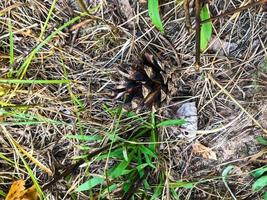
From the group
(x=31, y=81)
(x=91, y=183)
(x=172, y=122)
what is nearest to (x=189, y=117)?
(x=172, y=122)

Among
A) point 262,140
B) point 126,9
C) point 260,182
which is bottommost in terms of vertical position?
point 260,182

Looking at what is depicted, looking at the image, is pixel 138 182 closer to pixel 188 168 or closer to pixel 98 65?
pixel 188 168

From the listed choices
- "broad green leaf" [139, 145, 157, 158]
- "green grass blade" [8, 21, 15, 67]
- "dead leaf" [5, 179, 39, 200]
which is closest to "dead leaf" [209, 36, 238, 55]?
"broad green leaf" [139, 145, 157, 158]

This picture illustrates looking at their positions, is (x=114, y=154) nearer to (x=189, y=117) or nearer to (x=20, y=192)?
(x=189, y=117)

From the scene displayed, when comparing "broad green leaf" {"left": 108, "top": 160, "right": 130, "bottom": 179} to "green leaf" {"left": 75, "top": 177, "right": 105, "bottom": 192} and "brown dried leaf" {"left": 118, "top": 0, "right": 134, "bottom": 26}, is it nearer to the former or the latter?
"green leaf" {"left": 75, "top": 177, "right": 105, "bottom": 192}

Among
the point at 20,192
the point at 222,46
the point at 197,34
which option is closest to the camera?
the point at 197,34

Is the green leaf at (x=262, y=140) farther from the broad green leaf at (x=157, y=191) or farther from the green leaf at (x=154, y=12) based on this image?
the green leaf at (x=154, y=12)
